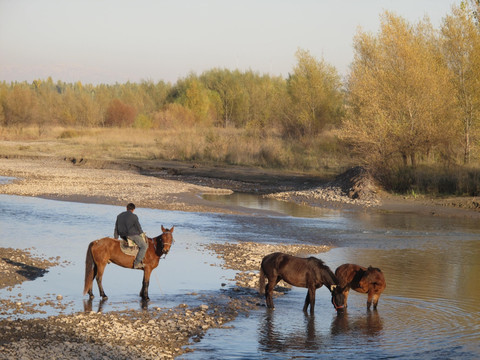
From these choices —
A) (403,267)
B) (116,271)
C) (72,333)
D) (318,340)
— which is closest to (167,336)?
(72,333)

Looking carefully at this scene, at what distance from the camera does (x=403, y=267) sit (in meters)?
15.2

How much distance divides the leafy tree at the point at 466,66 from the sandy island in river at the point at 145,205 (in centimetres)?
641

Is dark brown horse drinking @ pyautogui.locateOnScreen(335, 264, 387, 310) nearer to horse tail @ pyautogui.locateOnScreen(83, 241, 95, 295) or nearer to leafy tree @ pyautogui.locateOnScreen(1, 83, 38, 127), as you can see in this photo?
horse tail @ pyautogui.locateOnScreen(83, 241, 95, 295)

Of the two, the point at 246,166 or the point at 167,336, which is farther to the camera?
the point at 246,166

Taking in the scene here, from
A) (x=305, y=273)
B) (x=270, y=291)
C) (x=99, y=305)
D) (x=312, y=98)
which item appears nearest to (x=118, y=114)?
(x=312, y=98)

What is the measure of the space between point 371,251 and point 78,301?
8798 millimetres

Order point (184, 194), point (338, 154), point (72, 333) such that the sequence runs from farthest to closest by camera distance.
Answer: point (338, 154) → point (184, 194) → point (72, 333)

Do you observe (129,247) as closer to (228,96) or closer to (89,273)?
(89,273)

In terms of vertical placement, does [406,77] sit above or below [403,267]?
above

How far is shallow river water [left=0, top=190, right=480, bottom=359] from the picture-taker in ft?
30.9

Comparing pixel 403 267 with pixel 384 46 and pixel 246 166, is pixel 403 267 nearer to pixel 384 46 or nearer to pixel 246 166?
pixel 384 46

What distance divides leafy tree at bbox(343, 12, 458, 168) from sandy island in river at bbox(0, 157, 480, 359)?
124 inches

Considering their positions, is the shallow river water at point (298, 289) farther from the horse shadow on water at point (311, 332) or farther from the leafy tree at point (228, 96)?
the leafy tree at point (228, 96)

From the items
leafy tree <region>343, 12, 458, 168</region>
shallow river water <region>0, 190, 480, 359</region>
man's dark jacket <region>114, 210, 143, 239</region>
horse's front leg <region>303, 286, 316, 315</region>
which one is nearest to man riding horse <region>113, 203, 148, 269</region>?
man's dark jacket <region>114, 210, 143, 239</region>
